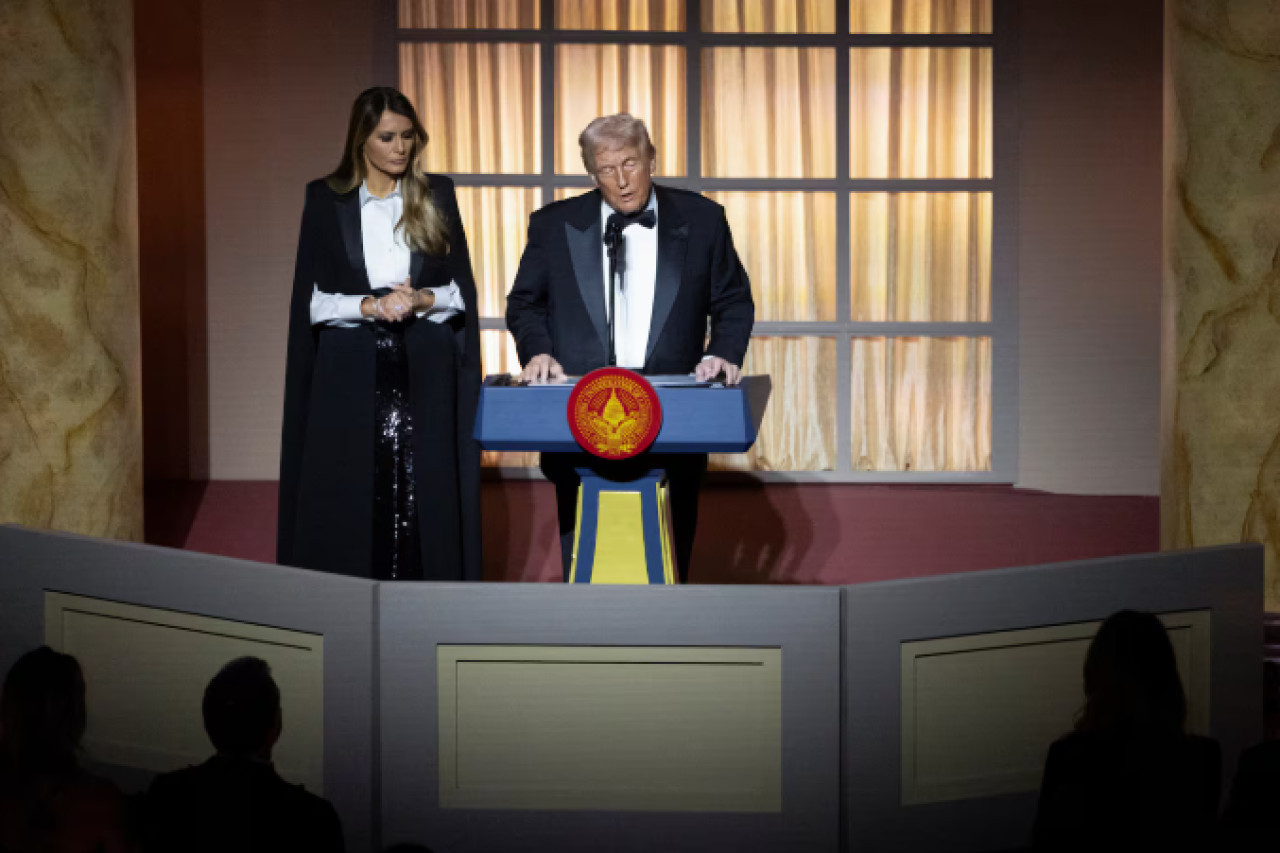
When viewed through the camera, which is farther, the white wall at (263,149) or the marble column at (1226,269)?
the white wall at (263,149)

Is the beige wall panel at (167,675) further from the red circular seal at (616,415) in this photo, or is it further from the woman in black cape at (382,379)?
the woman in black cape at (382,379)

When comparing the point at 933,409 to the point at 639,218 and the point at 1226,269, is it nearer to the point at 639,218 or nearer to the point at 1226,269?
the point at 1226,269

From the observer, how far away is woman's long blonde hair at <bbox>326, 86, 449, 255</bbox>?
415 cm

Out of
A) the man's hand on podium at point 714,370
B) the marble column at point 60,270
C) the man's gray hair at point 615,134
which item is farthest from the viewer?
the marble column at point 60,270

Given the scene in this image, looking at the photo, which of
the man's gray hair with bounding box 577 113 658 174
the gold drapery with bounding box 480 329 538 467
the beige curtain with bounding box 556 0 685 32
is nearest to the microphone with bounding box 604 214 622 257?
the man's gray hair with bounding box 577 113 658 174

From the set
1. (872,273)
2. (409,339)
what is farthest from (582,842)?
(872,273)

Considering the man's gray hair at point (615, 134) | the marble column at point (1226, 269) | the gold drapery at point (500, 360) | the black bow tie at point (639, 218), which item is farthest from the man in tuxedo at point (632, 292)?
the gold drapery at point (500, 360)

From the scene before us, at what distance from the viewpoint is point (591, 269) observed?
4.22 meters

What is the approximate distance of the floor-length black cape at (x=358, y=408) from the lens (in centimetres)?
426

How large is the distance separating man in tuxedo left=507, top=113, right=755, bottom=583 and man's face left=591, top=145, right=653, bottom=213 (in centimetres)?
2

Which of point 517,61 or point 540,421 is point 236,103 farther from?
point 540,421

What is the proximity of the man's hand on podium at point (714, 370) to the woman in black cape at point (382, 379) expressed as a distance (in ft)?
2.62

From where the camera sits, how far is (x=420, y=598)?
107 inches

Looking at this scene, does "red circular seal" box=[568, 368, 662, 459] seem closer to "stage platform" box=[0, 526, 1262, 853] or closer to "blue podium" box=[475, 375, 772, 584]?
"blue podium" box=[475, 375, 772, 584]
